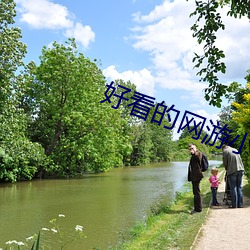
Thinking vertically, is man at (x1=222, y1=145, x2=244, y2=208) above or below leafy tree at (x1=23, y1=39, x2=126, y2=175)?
below

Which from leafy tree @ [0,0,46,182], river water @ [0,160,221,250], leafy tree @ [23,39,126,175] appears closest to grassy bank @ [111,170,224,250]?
river water @ [0,160,221,250]

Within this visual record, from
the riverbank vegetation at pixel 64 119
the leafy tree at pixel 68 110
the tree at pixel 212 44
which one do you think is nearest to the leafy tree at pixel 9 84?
the riverbank vegetation at pixel 64 119

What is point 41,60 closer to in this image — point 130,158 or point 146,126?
point 130,158

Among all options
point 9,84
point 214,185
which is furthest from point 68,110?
point 214,185

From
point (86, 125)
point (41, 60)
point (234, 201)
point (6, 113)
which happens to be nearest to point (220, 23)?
point (234, 201)

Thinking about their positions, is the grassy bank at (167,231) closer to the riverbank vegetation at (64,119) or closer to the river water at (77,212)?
the river water at (77,212)

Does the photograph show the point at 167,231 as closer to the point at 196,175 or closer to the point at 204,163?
the point at 196,175

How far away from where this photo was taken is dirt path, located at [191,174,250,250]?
258 inches

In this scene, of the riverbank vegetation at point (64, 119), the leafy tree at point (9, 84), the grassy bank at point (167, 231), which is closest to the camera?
the grassy bank at point (167, 231)

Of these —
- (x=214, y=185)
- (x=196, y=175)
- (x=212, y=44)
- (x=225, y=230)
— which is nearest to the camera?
(x=212, y=44)

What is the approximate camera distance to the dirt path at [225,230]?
655 centimetres

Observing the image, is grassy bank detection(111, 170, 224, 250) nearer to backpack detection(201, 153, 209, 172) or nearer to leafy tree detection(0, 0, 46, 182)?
backpack detection(201, 153, 209, 172)

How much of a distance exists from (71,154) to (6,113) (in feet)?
30.2

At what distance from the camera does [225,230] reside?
7.62 m
